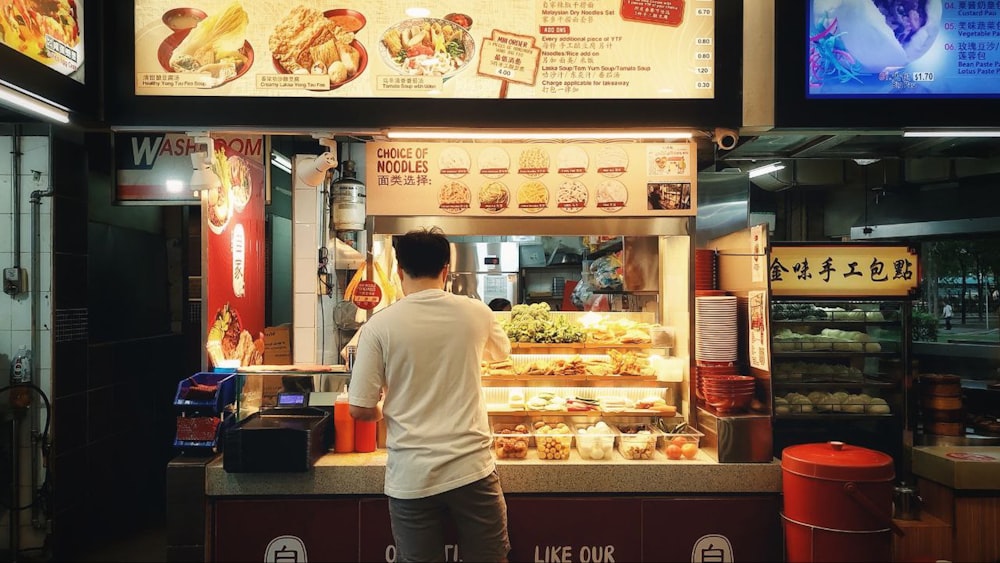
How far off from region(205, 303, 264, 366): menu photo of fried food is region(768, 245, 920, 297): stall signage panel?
393cm

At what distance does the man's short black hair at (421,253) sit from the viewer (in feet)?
9.80

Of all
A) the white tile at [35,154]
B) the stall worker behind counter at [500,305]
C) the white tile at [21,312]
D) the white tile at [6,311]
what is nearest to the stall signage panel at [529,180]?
the stall worker behind counter at [500,305]

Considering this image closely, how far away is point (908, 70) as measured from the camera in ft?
12.3

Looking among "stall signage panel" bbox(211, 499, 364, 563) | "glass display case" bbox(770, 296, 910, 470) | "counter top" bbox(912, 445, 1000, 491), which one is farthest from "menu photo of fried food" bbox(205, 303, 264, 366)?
"counter top" bbox(912, 445, 1000, 491)

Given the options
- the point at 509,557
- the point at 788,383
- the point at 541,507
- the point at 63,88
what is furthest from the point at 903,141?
the point at 63,88

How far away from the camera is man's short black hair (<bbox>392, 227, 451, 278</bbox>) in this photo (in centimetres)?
299

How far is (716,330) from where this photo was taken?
4.32 metres

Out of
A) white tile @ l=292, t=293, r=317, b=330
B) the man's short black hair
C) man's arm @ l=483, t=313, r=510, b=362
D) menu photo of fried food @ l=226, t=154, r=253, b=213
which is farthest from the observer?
white tile @ l=292, t=293, r=317, b=330

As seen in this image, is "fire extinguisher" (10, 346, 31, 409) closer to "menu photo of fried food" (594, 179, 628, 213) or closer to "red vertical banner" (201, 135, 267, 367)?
"red vertical banner" (201, 135, 267, 367)

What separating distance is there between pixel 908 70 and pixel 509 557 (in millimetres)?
3761

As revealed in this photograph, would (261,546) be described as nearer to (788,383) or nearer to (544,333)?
(544,333)

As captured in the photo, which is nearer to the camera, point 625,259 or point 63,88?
point 63,88

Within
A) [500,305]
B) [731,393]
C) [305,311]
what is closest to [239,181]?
[305,311]

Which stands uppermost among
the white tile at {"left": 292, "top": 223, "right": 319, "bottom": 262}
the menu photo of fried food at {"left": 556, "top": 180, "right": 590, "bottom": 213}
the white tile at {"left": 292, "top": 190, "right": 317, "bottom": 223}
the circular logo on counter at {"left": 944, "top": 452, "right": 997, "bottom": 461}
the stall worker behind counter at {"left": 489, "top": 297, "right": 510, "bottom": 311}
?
the white tile at {"left": 292, "top": 190, "right": 317, "bottom": 223}
